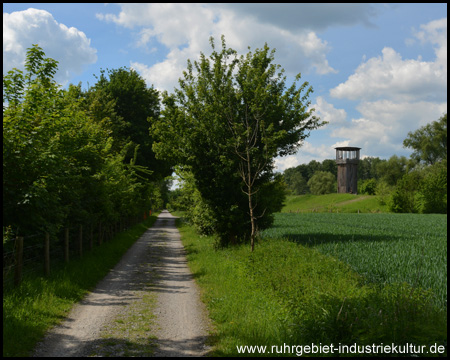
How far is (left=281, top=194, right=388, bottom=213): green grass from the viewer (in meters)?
74.3

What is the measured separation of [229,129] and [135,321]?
998cm

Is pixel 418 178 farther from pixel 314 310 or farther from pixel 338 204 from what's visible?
pixel 314 310

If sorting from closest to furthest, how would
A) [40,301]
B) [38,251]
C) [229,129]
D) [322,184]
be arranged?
[40,301] → [38,251] → [229,129] → [322,184]

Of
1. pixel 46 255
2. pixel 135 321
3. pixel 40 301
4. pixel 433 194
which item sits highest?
pixel 433 194

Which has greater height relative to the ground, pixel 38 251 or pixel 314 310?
pixel 38 251

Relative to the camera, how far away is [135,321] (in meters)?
7.60

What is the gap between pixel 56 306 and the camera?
8.28 m

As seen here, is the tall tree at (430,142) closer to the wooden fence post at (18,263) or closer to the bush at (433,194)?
the bush at (433,194)

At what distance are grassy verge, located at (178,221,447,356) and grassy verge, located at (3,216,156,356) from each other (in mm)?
3335

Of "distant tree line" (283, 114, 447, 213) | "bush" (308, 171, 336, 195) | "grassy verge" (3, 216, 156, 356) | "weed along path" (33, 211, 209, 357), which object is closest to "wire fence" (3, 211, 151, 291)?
"grassy verge" (3, 216, 156, 356)

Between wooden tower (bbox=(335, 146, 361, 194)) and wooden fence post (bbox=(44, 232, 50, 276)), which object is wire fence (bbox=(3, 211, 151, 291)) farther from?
wooden tower (bbox=(335, 146, 361, 194))

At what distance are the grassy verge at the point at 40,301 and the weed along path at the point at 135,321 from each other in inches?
9.7

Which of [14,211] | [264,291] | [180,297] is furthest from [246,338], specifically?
[14,211]

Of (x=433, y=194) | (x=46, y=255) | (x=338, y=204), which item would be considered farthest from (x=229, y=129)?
(x=338, y=204)
